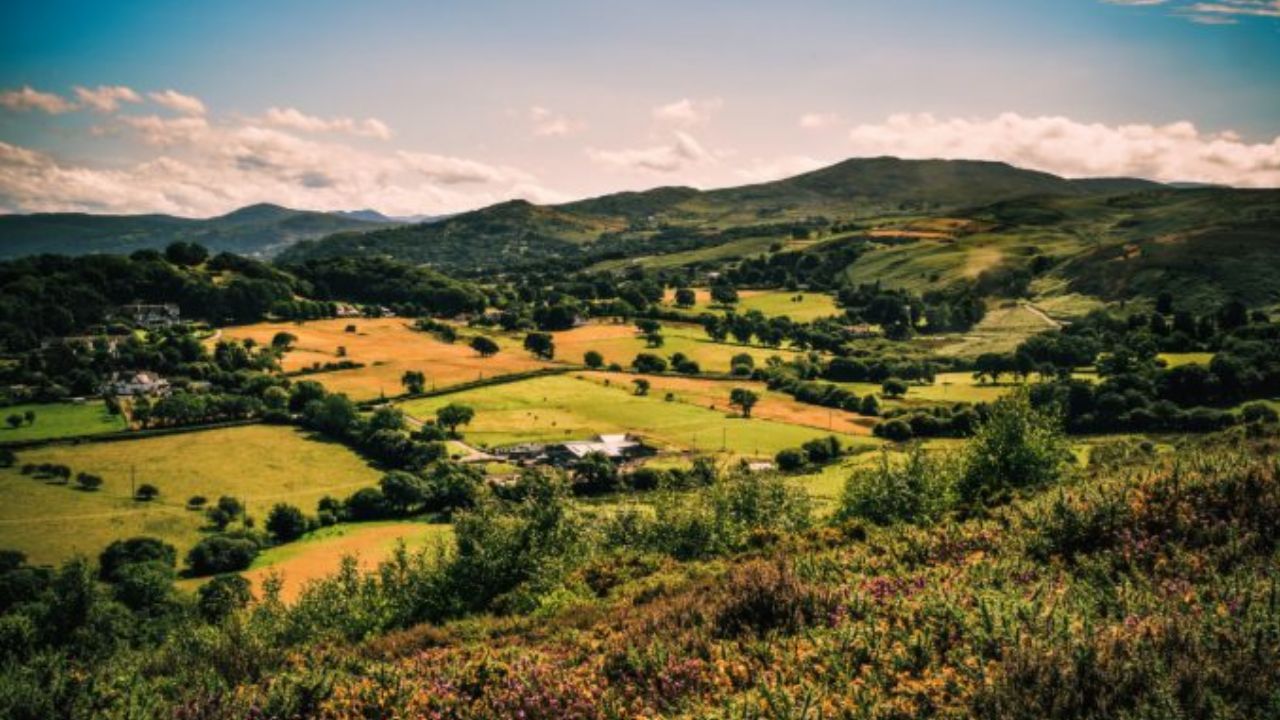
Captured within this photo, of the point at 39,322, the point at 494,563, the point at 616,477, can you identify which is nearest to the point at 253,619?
the point at 494,563

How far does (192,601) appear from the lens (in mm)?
53312

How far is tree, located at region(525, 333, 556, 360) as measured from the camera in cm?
13310

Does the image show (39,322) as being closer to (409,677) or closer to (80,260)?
(80,260)

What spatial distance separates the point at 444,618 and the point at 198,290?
543 ft

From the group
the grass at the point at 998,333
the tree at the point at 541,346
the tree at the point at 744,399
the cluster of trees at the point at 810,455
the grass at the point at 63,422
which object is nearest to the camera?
the cluster of trees at the point at 810,455

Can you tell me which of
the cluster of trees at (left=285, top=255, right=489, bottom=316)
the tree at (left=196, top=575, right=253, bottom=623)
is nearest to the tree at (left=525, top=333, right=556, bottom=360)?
the cluster of trees at (left=285, top=255, right=489, bottom=316)

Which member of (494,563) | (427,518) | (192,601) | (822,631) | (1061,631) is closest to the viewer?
(1061,631)

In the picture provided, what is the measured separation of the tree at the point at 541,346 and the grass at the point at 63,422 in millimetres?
63568

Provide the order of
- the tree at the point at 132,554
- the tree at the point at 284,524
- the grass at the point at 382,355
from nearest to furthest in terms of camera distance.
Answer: the tree at the point at 132,554 → the tree at the point at 284,524 → the grass at the point at 382,355

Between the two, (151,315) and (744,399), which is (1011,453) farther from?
(151,315)

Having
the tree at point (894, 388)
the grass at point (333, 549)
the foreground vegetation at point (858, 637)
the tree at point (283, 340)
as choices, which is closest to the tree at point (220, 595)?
the grass at point (333, 549)

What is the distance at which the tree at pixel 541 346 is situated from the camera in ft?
437

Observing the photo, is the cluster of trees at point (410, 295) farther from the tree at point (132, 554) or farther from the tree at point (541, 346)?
the tree at point (132, 554)

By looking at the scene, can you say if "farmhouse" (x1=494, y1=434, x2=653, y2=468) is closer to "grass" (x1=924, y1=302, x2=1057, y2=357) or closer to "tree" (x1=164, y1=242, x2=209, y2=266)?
"grass" (x1=924, y1=302, x2=1057, y2=357)
